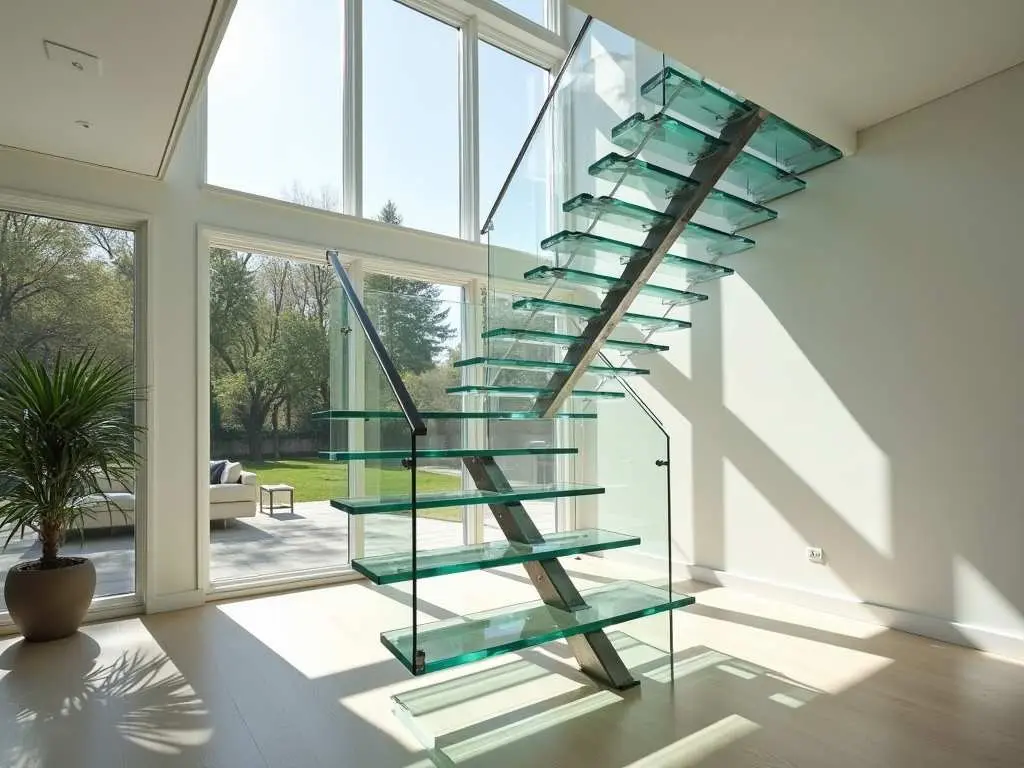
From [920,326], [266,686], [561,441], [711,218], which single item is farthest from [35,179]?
[920,326]

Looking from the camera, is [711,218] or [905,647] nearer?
[905,647]

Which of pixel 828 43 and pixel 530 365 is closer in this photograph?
pixel 828 43

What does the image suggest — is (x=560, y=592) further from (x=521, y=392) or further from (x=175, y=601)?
(x=175, y=601)

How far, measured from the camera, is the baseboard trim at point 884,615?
3.19 meters

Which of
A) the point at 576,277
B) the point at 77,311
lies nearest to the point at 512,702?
the point at 576,277

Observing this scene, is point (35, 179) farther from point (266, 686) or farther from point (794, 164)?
point (794, 164)

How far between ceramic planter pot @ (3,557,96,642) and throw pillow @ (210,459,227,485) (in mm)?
982

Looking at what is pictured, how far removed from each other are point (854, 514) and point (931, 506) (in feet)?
1.45

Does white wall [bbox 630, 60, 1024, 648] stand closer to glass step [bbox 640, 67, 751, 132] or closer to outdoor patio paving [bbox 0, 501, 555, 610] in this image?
glass step [bbox 640, 67, 751, 132]

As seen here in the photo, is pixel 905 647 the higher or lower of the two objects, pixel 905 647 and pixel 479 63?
the lower

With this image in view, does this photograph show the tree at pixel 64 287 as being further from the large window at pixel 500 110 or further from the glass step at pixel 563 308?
the large window at pixel 500 110

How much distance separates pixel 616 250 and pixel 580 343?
52cm

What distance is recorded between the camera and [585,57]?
3543 millimetres

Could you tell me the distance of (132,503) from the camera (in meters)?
4.10
